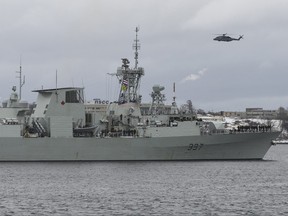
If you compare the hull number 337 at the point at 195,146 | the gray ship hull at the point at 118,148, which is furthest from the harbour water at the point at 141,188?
the hull number 337 at the point at 195,146

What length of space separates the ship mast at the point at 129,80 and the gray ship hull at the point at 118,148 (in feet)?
18.5

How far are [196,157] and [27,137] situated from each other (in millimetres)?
13721

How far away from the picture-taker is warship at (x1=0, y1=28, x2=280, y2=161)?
5994 centimetres

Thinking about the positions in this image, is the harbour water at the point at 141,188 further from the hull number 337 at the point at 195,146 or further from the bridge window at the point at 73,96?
the bridge window at the point at 73,96

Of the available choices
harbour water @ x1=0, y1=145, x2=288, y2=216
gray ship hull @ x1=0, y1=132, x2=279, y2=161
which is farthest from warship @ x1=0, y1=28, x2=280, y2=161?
harbour water @ x1=0, y1=145, x2=288, y2=216

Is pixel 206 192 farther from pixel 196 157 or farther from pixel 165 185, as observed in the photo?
pixel 196 157

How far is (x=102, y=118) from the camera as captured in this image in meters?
63.7

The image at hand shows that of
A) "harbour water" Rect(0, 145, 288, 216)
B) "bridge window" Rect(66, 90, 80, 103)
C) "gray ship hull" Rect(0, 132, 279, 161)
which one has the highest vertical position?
"bridge window" Rect(66, 90, 80, 103)

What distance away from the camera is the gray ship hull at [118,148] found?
5962 centimetres

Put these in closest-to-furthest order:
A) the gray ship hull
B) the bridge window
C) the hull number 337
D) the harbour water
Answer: the harbour water < the gray ship hull < the hull number 337 < the bridge window

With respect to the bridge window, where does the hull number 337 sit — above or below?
below

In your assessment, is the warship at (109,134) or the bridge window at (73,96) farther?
the bridge window at (73,96)

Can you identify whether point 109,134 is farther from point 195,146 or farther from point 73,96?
point 195,146

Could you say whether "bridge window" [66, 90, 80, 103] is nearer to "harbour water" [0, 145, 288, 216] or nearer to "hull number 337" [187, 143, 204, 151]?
"harbour water" [0, 145, 288, 216]
